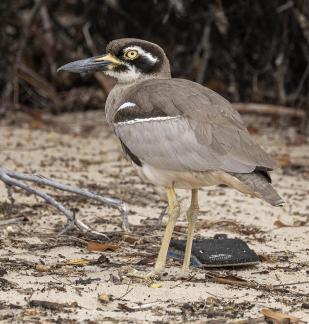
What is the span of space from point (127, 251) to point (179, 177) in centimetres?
71

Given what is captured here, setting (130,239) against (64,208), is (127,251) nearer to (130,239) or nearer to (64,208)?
(130,239)

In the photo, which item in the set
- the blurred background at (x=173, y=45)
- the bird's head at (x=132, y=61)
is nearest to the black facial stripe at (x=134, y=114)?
the bird's head at (x=132, y=61)

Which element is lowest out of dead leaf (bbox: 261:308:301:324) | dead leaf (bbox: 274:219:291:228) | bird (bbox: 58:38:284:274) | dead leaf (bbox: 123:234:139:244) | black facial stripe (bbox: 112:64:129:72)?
dead leaf (bbox: 123:234:139:244)

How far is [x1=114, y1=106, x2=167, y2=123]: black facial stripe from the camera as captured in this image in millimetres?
4902

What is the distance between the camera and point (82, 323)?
3879 mm

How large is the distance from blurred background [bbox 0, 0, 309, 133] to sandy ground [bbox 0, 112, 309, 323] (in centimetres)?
137

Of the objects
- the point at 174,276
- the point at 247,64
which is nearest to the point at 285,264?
the point at 174,276

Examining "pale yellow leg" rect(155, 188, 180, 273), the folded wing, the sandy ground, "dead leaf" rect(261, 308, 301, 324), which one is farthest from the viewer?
"pale yellow leg" rect(155, 188, 180, 273)

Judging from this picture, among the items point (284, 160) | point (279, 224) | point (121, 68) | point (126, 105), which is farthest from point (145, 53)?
point (284, 160)

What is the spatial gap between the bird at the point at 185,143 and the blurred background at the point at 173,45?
457cm

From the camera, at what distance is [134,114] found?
4945 mm

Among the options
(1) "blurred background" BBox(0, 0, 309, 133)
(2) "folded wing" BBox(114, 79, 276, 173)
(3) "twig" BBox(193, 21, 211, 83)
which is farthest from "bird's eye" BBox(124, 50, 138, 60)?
(3) "twig" BBox(193, 21, 211, 83)

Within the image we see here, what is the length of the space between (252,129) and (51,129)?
205cm

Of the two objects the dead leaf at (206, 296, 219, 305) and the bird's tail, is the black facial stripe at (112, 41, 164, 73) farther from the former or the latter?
the dead leaf at (206, 296, 219, 305)
